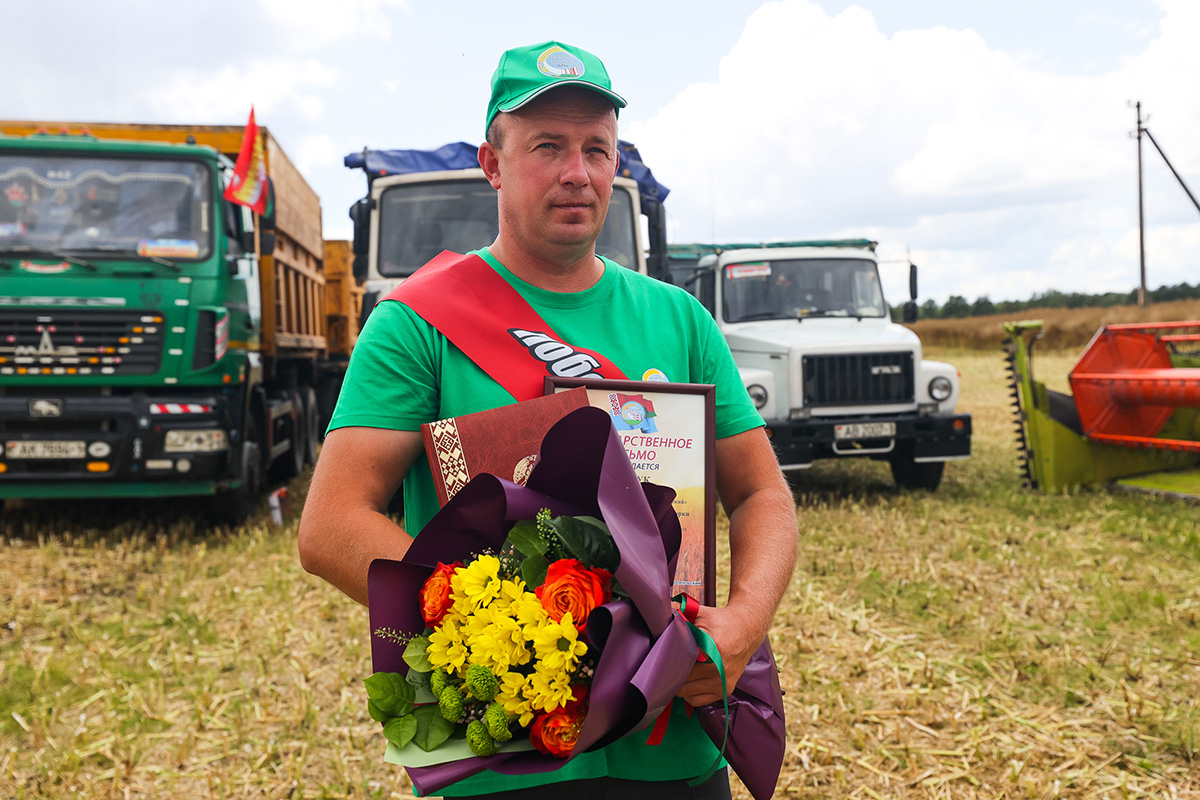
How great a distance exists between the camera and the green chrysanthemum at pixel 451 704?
117cm

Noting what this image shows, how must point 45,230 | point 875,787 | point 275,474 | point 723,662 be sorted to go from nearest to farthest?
point 723,662, point 875,787, point 45,230, point 275,474

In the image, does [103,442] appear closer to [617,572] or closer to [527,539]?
[527,539]

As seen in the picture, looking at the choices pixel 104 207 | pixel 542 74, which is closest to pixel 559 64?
pixel 542 74

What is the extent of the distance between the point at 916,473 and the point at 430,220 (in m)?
5.22

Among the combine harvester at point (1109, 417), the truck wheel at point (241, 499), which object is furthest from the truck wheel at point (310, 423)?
the combine harvester at point (1109, 417)

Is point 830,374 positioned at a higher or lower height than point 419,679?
higher

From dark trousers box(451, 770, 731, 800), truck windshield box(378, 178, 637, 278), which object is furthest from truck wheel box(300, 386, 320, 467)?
dark trousers box(451, 770, 731, 800)

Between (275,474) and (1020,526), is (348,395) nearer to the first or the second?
(1020,526)

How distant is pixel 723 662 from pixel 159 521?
761 cm

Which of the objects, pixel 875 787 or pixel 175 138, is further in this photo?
pixel 175 138

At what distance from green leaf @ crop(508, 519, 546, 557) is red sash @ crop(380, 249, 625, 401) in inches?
14.4

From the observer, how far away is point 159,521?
25.5 ft

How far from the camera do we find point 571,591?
1.13 m

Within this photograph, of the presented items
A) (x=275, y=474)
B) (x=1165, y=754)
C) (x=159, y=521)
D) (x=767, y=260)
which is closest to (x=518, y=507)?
(x=1165, y=754)
